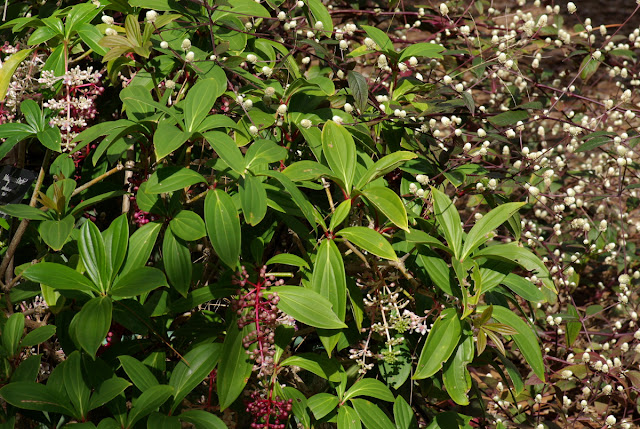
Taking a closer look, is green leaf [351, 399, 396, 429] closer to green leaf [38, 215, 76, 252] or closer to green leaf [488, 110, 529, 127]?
green leaf [38, 215, 76, 252]

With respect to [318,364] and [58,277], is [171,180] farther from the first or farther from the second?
[318,364]

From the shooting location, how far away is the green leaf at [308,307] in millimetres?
1278

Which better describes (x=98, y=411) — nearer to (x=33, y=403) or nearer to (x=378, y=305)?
(x=33, y=403)

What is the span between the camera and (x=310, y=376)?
6.17ft

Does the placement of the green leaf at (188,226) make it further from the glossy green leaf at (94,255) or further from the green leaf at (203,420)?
the green leaf at (203,420)

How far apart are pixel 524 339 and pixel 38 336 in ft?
3.52

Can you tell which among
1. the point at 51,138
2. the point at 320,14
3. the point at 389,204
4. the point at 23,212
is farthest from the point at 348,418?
the point at 320,14

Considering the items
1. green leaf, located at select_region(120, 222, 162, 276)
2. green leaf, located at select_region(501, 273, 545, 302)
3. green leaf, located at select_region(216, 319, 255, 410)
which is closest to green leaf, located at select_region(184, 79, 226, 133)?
green leaf, located at select_region(120, 222, 162, 276)

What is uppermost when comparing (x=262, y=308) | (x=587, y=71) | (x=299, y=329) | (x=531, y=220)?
(x=587, y=71)

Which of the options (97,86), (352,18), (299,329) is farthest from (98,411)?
(352,18)

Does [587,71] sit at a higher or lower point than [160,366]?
higher

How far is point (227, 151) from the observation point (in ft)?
4.21

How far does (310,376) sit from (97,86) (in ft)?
3.38

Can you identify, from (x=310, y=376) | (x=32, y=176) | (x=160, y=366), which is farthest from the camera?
(x=310, y=376)
